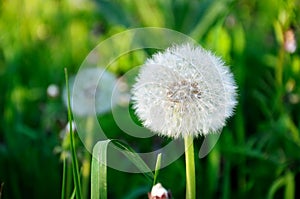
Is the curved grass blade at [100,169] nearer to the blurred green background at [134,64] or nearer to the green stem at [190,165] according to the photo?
the green stem at [190,165]

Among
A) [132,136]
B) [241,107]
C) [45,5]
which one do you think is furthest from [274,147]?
[45,5]

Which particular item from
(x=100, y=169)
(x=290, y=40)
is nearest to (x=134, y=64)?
(x=290, y=40)

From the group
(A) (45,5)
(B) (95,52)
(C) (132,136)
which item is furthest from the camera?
(A) (45,5)

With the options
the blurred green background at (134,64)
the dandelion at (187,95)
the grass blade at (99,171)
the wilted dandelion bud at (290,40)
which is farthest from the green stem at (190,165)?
the wilted dandelion bud at (290,40)

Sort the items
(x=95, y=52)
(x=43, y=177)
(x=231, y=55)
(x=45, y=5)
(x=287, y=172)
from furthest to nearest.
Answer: (x=45, y=5), (x=95, y=52), (x=231, y=55), (x=43, y=177), (x=287, y=172)

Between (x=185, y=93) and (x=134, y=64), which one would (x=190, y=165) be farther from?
(x=134, y=64)

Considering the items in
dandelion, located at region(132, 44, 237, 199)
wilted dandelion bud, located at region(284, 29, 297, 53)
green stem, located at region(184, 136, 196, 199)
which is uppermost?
wilted dandelion bud, located at region(284, 29, 297, 53)

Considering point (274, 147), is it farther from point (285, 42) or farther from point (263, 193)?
point (285, 42)

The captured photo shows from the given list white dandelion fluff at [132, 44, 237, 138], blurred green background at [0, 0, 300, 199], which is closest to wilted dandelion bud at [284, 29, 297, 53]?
blurred green background at [0, 0, 300, 199]

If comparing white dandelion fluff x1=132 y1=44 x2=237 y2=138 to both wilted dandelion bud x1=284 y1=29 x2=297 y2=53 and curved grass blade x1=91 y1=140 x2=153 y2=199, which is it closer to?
curved grass blade x1=91 y1=140 x2=153 y2=199
